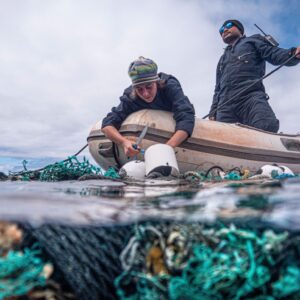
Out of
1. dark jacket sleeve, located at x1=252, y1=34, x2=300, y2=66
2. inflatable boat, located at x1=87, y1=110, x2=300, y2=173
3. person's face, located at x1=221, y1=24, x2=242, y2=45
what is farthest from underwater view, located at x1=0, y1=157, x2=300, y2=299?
person's face, located at x1=221, y1=24, x2=242, y2=45

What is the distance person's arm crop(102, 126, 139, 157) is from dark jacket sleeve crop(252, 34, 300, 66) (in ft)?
7.83

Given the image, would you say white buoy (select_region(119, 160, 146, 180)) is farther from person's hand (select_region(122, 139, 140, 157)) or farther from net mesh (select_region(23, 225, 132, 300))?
Result: net mesh (select_region(23, 225, 132, 300))

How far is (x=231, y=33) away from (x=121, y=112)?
2.29 meters

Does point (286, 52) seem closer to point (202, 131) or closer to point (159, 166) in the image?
point (202, 131)

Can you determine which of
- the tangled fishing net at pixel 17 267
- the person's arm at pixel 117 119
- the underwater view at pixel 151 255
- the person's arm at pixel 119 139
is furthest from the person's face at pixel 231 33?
the tangled fishing net at pixel 17 267

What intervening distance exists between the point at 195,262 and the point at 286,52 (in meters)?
4.12

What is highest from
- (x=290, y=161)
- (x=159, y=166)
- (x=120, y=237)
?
(x=290, y=161)

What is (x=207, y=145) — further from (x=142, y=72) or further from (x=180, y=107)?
(x=142, y=72)

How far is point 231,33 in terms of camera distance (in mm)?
4594

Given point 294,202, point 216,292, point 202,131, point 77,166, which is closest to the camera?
point 216,292

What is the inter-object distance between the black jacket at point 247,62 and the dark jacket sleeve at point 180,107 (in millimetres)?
1358

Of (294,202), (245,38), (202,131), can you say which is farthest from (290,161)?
(294,202)

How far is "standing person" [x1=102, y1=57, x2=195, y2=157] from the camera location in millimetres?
3141

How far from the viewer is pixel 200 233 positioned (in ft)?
2.09
